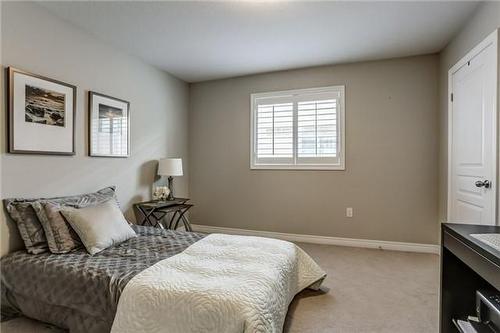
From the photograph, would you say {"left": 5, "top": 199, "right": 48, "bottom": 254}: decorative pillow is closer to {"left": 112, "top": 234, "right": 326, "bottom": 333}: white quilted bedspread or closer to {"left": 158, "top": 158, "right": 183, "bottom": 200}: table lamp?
{"left": 112, "top": 234, "right": 326, "bottom": 333}: white quilted bedspread

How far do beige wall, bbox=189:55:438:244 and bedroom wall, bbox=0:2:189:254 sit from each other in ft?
2.76

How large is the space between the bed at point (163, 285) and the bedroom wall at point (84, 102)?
613 millimetres

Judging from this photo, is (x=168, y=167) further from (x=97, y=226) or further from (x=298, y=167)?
(x=298, y=167)

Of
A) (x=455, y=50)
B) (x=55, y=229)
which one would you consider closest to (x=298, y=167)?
(x=455, y=50)

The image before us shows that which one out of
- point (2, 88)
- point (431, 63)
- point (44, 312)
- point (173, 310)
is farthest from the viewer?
point (431, 63)

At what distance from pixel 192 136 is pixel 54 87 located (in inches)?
88.0

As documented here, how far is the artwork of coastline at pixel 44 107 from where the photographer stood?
222cm

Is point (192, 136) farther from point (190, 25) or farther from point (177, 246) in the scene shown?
point (177, 246)

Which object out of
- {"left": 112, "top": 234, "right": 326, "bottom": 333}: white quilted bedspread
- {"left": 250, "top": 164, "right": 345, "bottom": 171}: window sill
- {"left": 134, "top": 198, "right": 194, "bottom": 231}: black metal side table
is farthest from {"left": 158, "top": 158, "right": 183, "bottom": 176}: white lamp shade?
{"left": 112, "top": 234, "right": 326, "bottom": 333}: white quilted bedspread

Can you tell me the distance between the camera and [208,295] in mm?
1362

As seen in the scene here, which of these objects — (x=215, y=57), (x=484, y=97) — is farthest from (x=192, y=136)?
(x=484, y=97)

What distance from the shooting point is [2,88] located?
2053 millimetres

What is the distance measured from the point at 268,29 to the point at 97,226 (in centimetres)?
236

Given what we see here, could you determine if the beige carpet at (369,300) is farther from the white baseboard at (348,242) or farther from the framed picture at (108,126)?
the framed picture at (108,126)
